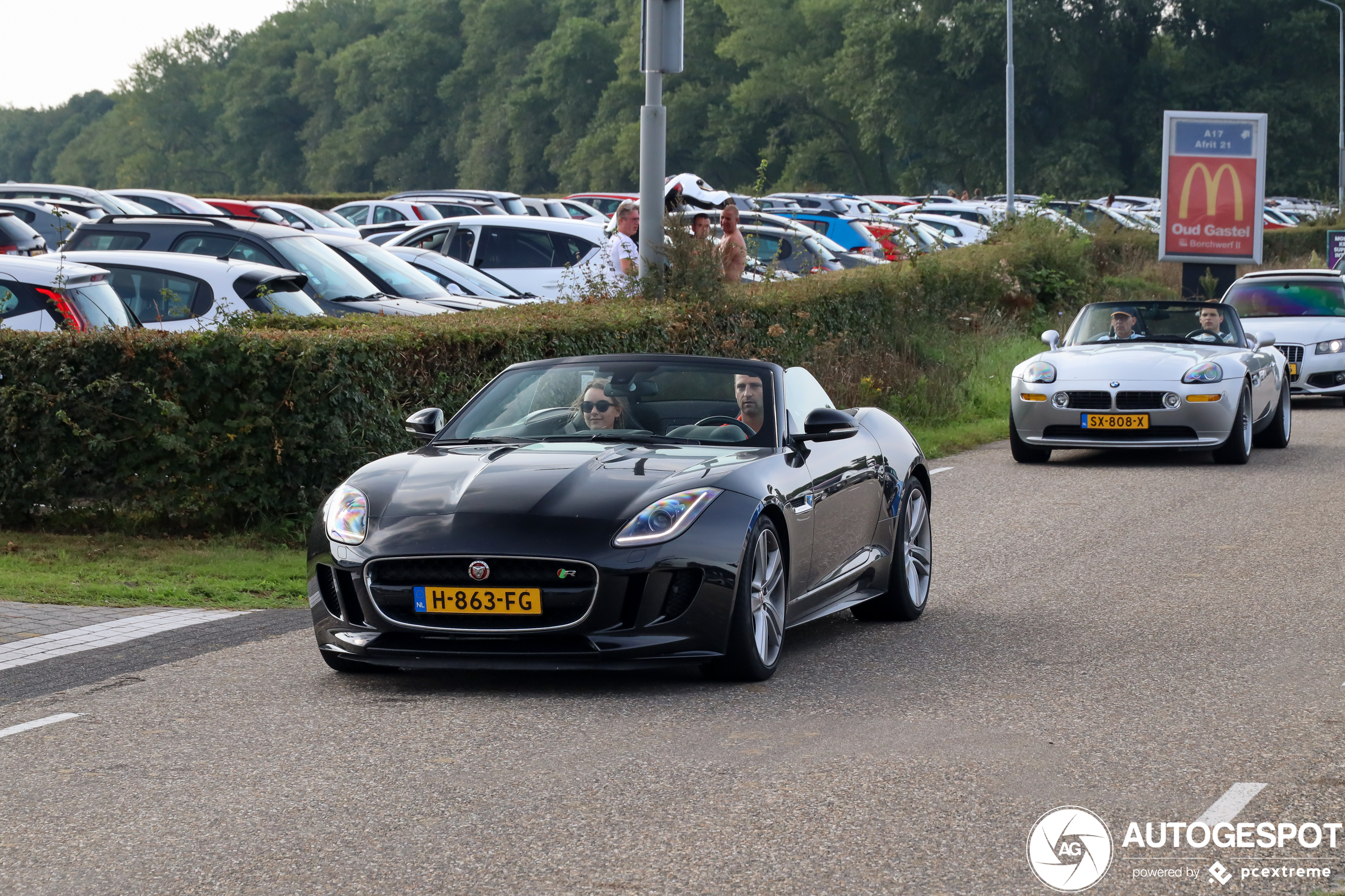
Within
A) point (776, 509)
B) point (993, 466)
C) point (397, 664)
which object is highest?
point (776, 509)

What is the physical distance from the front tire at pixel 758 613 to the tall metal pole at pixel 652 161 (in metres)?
8.85

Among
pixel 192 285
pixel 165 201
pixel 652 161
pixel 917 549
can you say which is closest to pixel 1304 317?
pixel 652 161

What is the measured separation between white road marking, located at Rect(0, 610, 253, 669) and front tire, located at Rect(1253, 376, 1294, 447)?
10.8 metres

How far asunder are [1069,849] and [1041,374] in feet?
36.3

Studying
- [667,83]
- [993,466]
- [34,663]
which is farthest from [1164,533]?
[667,83]

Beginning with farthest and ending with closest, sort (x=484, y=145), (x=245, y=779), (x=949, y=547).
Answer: (x=484, y=145) < (x=949, y=547) < (x=245, y=779)

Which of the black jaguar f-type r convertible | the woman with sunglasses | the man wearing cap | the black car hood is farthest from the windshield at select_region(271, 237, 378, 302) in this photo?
the black car hood

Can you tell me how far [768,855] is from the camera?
4.64 m

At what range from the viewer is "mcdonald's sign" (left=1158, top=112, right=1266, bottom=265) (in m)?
29.5

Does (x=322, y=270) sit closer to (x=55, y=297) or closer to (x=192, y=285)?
(x=192, y=285)

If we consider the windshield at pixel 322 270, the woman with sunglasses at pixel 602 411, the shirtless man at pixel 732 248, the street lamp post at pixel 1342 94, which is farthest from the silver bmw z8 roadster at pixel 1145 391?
the street lamp post at pixel 1342 94

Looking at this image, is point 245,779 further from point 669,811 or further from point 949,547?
point 949,547

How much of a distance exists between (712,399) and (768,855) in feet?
11.1

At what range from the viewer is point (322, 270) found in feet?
55.0
